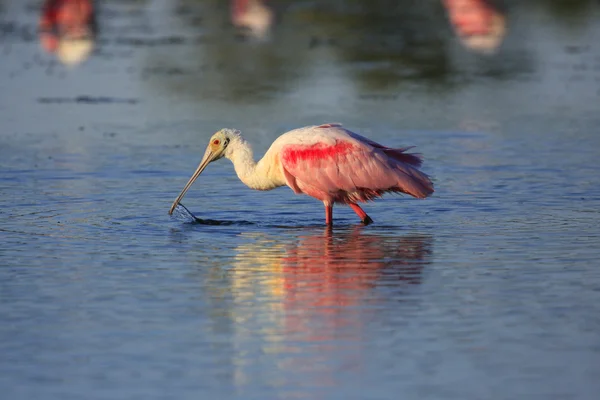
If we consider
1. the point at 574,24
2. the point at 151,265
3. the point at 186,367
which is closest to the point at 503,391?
the point at 186,367

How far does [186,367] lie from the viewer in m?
6.55

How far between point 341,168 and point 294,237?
75 centimetres

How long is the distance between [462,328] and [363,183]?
3.37 metres

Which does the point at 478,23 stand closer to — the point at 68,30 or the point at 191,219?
the point at 68,30

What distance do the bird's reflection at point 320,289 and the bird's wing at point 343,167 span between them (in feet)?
1.17

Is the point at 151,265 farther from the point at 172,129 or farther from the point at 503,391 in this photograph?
the point at 172,129

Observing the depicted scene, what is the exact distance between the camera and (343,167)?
1048 centimetres

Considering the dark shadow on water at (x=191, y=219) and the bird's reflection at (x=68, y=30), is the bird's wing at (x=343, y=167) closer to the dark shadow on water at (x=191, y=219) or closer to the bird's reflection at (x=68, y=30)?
the dark shadow on water at (x=191, y=219)

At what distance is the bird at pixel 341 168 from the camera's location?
34.1 feet

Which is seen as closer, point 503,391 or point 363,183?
point 503,391

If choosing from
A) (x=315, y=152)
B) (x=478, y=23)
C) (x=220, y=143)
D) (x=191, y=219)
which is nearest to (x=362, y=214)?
(x=315, y=152)

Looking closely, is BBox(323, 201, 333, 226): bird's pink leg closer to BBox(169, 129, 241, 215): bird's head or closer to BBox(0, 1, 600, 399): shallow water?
BBox(0, 1, 600, 399): shallow water

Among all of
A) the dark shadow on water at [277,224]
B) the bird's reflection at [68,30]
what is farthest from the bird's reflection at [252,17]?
the dark shadow on water at [277,224]

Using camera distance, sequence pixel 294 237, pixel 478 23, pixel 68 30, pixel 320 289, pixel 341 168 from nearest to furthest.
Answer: pixel 320 289 < pixel 294 237 < pixel 341 168 < pixel 478 23 < pixel 68 30
